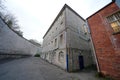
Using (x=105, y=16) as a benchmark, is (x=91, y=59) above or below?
below

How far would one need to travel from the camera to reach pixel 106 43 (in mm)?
5949

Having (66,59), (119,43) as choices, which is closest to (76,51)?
(66,59)

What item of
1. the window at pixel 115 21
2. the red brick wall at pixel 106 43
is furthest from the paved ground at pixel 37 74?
the window at pixel 115 21

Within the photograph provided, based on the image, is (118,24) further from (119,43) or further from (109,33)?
(119,43)

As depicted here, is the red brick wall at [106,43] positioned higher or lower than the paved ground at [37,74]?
higher

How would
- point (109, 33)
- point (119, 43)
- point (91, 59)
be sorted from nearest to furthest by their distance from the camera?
point (119, 43) < point (109, 33) < point (91, 59)

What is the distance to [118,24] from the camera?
5.41 m

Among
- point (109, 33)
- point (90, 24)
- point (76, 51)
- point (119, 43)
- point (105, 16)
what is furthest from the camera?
point (76, 51)

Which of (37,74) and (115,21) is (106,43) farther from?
(37,74)

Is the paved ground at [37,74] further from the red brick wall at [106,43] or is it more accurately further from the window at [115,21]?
the window at [115,21]

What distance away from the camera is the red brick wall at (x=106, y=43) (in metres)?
5.14

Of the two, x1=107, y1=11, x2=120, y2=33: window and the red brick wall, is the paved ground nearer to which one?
the red brick wall

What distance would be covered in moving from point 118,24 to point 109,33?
98cm

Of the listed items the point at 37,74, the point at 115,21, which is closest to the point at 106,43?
the point at 115,21
